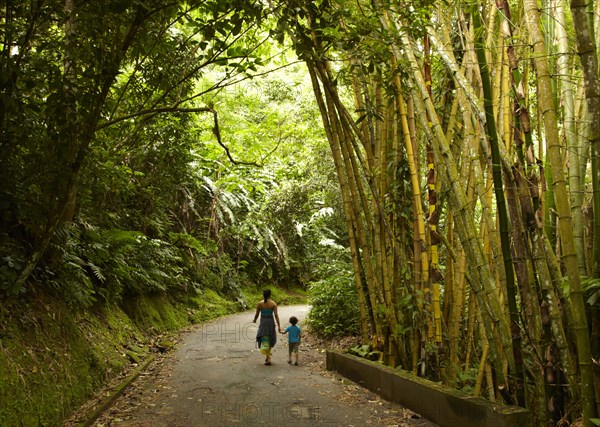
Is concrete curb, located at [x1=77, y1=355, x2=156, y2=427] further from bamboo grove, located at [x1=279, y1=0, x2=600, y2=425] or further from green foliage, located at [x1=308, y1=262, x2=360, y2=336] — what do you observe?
green foliage, located at [x1=308, y1=262, x2=360, y2=336]

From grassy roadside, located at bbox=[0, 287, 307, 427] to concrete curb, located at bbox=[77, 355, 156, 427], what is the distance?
0.15m

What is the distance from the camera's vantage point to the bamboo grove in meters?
2.60

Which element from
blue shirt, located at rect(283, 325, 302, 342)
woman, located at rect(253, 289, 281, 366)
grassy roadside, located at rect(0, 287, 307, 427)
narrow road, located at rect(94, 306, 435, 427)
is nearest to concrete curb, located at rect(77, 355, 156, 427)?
narrow road, located at rect(94, 306, 435, 427)

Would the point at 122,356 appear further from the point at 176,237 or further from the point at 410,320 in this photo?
the point at 176,237

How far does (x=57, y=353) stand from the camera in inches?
156

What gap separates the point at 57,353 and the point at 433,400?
3.14 meters

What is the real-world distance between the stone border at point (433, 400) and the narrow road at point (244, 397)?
0.10m

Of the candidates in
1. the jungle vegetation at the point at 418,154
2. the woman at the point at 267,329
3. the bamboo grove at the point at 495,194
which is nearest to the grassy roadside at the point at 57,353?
the jungle vegetation at the point at 418,154

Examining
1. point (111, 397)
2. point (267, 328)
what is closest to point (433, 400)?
point (111, 397)

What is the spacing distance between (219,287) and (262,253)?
280cm

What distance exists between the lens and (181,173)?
800 cm

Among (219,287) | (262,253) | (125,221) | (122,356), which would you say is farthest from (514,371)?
(262,253)

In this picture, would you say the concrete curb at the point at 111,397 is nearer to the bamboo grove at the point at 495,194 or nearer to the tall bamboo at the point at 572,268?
the bamboo grove at the point at 495,194

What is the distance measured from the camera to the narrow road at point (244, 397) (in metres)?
3.77
